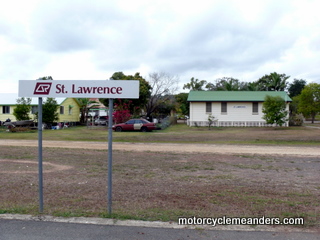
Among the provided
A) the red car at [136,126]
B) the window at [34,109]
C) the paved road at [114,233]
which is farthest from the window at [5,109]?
the paved road at [114,233]

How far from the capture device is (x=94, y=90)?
5.50m

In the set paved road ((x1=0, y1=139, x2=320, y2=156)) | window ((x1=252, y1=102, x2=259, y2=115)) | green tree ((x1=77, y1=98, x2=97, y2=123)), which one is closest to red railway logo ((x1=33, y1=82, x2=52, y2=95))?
paved road ((x1=0, y1=139, x2=320, y2=156))

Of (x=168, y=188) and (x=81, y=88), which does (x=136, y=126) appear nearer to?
(x=168, y=188)

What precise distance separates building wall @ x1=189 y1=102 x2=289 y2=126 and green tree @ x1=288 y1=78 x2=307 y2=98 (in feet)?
116

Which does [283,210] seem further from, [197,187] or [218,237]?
[197,187]

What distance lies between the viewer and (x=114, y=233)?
4746 mm

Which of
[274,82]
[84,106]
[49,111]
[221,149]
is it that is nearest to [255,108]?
[274,82]

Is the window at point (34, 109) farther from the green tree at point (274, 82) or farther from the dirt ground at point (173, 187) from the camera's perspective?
the green tree at point (274, 82)

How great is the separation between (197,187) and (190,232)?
9.24 feet

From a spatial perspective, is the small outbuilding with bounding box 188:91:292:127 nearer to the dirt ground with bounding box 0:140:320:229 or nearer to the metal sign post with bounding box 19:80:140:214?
the dirt ground with bounding box 0:140:320:229

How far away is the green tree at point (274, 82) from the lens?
58263 millimetres

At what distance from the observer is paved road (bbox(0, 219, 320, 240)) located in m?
4.60

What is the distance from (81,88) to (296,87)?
72925mm

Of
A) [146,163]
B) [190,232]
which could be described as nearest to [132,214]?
[190,232]
